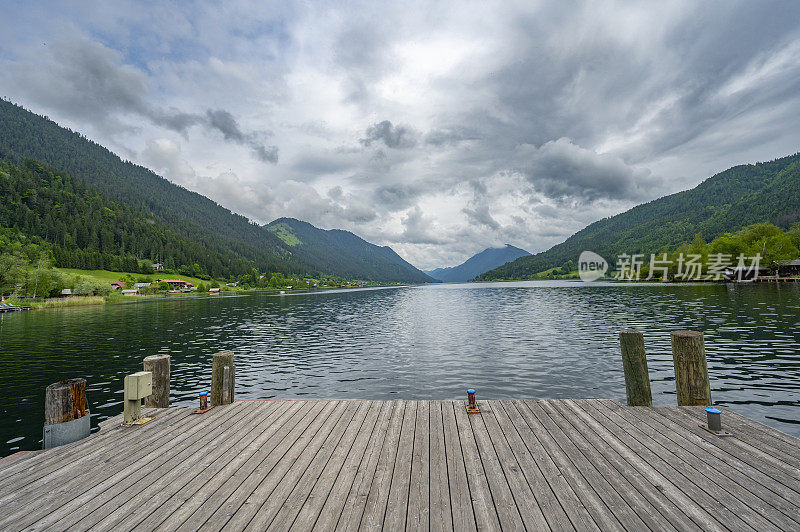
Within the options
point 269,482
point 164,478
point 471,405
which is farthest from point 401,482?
point 164,478

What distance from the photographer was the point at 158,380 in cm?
A: 997

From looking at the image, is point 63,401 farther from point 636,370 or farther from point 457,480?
point 636,370

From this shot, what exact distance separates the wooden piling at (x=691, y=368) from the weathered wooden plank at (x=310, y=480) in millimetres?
8514

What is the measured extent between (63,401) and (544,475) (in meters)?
10.1

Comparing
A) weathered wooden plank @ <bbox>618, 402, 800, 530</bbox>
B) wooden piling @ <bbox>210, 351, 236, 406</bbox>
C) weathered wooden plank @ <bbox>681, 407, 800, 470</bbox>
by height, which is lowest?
weathered wooden plank @ <bbox>681, 407, 800, 470</bbox>

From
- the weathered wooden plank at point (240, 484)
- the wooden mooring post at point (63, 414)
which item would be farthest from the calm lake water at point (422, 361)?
the weathered wooden plank at point (240, 484)

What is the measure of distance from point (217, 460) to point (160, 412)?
4385mm

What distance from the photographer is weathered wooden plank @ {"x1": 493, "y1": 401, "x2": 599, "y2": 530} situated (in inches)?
181

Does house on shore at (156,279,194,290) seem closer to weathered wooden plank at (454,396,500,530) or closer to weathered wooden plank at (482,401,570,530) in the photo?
weathered wooden plank at (454,396,500,530)

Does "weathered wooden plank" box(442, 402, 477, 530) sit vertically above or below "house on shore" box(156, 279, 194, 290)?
below

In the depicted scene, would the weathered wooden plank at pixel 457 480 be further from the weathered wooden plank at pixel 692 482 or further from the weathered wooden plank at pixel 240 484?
the weathered wooden plank at pixel 692 482

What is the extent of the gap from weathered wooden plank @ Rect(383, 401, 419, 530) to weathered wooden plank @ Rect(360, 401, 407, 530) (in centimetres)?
7

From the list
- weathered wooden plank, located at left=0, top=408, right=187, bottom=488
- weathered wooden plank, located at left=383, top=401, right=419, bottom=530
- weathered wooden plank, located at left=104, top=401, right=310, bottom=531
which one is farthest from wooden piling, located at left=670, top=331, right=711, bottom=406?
weathered wooden plank, located at left=0, top=408, right=187, bottom=488

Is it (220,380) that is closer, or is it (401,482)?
(401,482)
